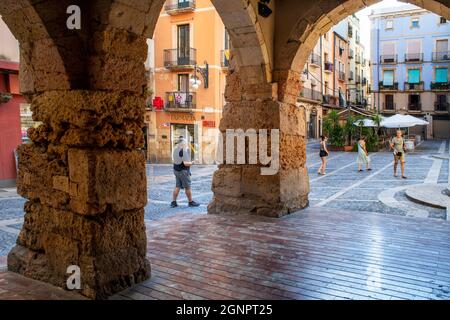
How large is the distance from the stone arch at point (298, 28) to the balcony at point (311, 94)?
21.7m

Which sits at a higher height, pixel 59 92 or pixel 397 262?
pixel 59 92

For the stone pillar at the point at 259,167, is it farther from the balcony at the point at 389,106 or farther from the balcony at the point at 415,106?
the balcony at the point at 389,106

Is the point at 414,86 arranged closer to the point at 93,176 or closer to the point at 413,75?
the point at 413,75

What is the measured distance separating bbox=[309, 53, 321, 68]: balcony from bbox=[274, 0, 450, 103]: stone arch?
77.5 feet

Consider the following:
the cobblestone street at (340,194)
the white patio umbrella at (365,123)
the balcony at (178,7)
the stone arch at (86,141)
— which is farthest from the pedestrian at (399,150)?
the balcony at (178,7)

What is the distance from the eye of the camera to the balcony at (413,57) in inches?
1335

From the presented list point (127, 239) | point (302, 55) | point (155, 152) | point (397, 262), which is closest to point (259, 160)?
point (302, 55)

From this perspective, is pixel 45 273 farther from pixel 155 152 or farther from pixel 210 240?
A: pixel 155 152

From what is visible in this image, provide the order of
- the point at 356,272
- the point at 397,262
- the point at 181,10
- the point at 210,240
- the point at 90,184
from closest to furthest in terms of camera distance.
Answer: the point at 90,184 < the point at 356,272 < the point at 397,262 < the point at 210,240 < the point at 181,10

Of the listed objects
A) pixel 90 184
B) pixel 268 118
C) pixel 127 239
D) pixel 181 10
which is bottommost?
pixel 127 239

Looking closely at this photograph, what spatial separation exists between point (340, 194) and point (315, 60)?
71.7 feet

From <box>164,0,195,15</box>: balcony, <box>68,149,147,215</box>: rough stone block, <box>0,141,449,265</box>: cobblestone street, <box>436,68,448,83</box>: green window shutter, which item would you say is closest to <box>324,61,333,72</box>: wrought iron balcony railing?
<box>436,68,448,83</box>: green window shutter
